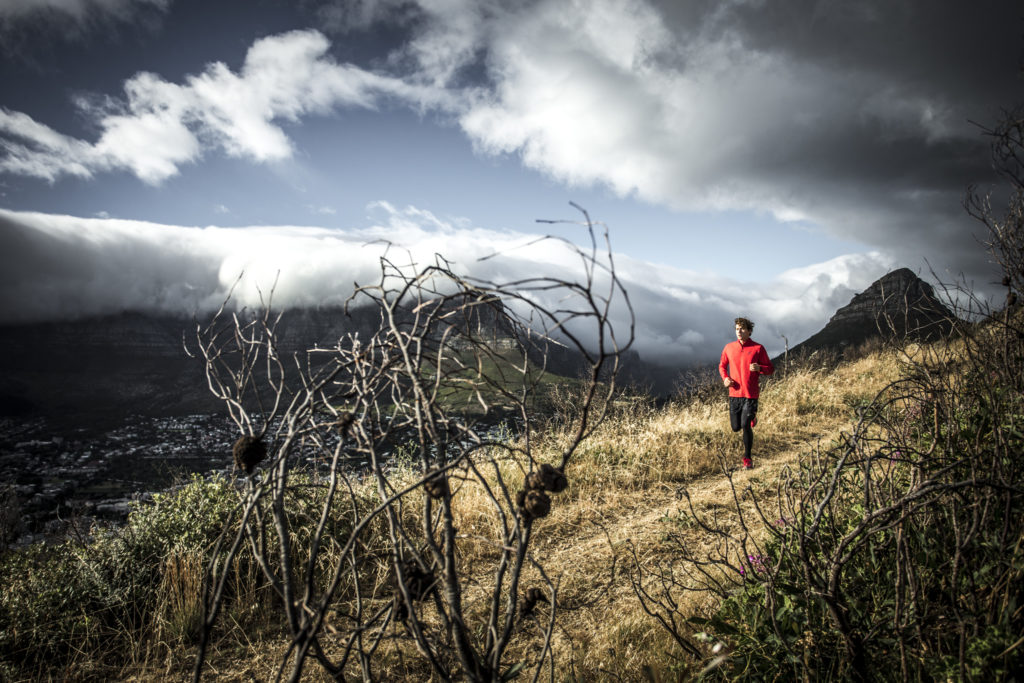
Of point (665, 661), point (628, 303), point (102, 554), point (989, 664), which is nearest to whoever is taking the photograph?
point (628, 303)

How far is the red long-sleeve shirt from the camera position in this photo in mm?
6445

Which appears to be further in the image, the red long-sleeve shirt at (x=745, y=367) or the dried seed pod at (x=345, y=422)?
the red long-sleeve shirt at (x=745, y=367)

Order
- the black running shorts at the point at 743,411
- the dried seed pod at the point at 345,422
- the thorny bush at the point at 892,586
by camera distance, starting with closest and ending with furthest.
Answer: the dried seed pod at the point at 345,422, the thorny bush at the point at 892,586, the black running shorts at the point at 743,411

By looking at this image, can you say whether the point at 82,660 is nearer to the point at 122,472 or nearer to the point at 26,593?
the point at 26,593

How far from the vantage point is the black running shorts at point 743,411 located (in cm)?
632

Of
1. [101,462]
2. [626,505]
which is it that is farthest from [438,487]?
[101,462]

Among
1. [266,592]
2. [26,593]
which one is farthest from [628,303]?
[26,593]

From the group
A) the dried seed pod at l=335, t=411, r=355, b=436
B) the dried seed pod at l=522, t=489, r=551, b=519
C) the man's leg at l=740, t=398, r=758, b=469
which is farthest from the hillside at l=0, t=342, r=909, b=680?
the dried seed pod at l=335, t=411, r=355, b=436

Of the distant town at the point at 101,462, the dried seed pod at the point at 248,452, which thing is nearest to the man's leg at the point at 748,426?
the dried seed pod at the point at 248,452

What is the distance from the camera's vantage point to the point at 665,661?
8.18 feet

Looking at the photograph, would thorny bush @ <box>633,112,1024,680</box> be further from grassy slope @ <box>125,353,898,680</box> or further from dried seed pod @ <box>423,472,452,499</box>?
dried seed pod @ <box>423,472,452,499</box>

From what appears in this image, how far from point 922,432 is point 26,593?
7.34 m

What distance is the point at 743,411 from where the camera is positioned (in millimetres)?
6430

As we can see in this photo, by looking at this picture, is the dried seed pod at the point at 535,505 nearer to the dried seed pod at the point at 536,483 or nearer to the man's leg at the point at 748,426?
the dried seed pod at the point at 536,483
